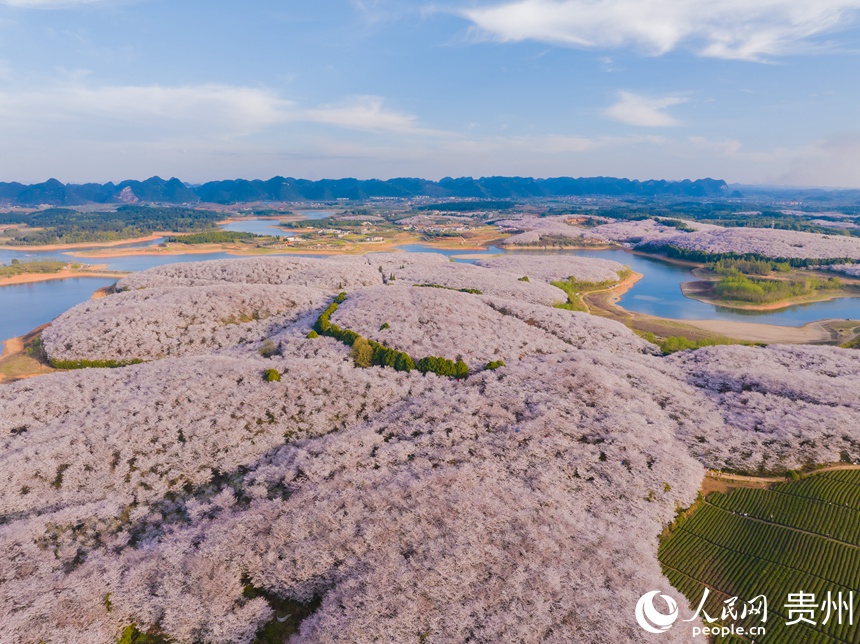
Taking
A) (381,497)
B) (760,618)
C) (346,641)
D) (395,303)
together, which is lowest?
(760,618)

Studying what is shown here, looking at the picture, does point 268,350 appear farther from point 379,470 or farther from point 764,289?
point 764,289

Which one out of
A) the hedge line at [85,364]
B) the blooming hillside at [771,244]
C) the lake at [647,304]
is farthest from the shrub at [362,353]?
the blooming hillside at [771,244]

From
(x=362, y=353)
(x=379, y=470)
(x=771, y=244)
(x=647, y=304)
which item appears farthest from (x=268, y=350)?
(x=771, y=244)

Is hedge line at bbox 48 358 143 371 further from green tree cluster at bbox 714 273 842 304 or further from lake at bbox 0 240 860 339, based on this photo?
green tree cluster at bbox 714 273 842 304

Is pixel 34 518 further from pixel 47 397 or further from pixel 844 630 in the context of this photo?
pixel 844 630

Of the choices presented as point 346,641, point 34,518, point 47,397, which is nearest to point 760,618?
point 346,641

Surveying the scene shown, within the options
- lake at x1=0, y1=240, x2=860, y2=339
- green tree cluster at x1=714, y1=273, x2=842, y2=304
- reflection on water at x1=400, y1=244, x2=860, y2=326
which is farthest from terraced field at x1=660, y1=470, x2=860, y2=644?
Result: green tree cluster at x1=714, y1=273, x2=842, y2=304

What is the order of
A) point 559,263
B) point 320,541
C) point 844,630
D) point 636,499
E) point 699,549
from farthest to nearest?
point 559,263 → point 636,499 → point 699,549 → point 320,541 → point 844,630
